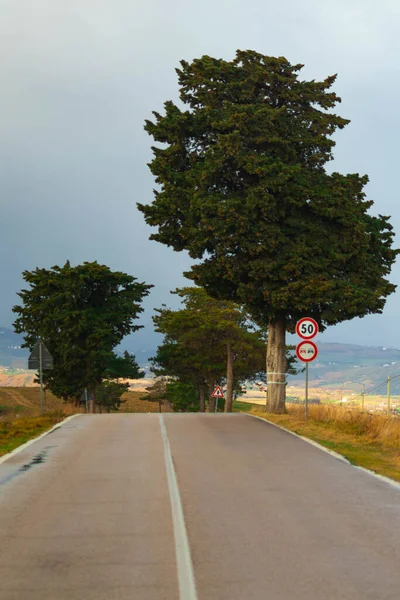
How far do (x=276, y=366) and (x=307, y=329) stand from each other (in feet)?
22.4

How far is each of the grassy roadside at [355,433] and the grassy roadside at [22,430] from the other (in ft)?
22.7

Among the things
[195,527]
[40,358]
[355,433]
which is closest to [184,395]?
[40,358]

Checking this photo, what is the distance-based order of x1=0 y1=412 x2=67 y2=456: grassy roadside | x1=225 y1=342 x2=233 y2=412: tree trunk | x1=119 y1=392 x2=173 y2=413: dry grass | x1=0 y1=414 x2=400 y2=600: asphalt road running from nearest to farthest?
x1=0 y1=414 x2=400 y2=600: asphalt road → x1=0 y1=412 x2=67 y2=456: grassy roadside → x1=225 y1=342 x2=233 y2=412: tree trunk → x1=119 y1=392 x2=173 y2=413: dry grass

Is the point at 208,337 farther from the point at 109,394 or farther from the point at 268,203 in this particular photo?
the point at 268,203

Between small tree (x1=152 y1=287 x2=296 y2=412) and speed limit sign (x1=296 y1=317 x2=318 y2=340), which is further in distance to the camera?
small tree (x1=152 y1=287 x2=296 y2=412)

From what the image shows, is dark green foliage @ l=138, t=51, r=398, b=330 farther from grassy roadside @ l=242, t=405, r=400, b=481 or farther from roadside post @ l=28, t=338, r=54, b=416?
roadside post @ l=28, t=338, r=54, b=416

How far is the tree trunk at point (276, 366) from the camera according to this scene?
3144 cm

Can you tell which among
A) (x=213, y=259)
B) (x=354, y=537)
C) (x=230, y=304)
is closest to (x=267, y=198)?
(x=213, y=259)

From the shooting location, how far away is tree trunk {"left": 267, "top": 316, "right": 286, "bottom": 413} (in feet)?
103

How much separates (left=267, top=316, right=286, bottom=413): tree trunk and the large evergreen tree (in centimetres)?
4

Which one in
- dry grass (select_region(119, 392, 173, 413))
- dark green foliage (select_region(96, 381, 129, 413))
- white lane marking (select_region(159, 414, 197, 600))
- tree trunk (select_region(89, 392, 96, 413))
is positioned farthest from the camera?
dry grass (select_region(119, 392, 173, 413))

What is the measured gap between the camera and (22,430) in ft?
71.1

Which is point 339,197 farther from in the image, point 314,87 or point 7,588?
point 7,588

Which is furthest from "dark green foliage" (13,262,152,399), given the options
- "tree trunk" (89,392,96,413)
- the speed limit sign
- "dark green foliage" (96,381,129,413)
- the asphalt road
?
the asphalt road
